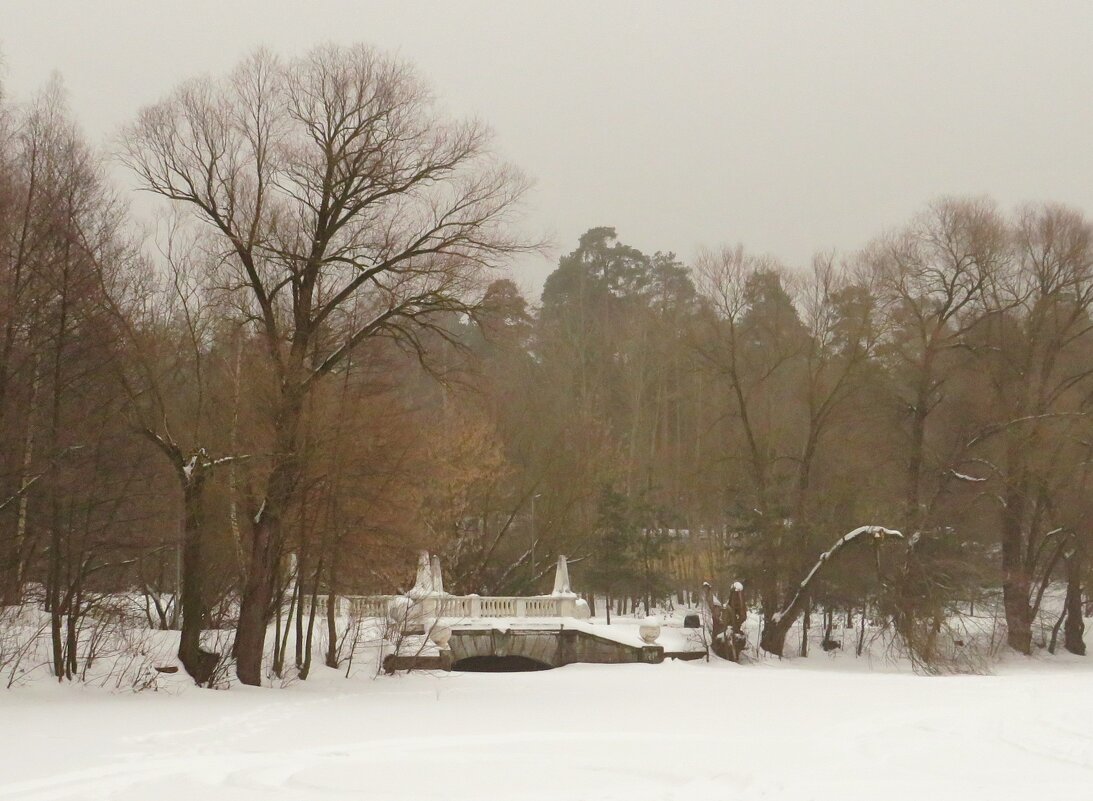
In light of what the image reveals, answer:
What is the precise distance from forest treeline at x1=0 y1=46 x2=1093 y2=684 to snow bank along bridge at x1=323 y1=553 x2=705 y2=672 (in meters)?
1.67

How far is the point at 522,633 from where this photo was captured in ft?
107

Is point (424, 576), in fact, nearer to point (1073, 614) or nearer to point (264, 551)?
point (264, 551)

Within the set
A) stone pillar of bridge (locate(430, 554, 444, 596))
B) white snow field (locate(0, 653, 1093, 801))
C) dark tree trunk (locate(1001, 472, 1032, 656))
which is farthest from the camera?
dark tree trunk (locate(1001, 472, 1032, 656))

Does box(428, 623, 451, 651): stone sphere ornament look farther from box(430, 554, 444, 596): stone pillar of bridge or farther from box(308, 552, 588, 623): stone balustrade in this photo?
box(430, 554, 444, 596): stone pillar of bridge

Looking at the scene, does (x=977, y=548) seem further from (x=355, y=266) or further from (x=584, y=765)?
(x=584, y=765)

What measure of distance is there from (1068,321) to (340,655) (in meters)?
25.8

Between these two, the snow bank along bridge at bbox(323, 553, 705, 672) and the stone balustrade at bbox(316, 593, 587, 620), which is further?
the stone balustrade at bbox(316, 593, 587, 620)

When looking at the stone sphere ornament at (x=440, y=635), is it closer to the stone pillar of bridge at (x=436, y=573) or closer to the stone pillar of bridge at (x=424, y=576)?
the stone pillar of bridge at (x=424, y=576)

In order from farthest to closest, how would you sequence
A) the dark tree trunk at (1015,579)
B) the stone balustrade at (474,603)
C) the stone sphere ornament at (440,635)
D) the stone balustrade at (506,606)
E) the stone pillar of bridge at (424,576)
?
the dark tree trunk at (1015,579) < the stone balustrade at (506,606) < the stone pillar of bridge at (424,576) < the stone balustrade at (474,603) < the stone sphere ornament at (440,635)

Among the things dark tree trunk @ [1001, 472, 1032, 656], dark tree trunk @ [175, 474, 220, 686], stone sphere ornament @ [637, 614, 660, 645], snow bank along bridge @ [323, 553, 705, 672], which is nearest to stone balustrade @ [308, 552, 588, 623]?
snow bank along bridge @ [323, 553, 705, 672]

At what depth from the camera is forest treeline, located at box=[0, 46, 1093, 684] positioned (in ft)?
60.4

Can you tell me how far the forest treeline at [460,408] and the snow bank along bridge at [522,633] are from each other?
5.49ft

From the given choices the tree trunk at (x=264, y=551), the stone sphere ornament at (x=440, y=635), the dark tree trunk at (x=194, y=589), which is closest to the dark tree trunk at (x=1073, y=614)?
the stone sphere ornament at (x=440, y=635)

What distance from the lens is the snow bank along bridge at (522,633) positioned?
101 ft
